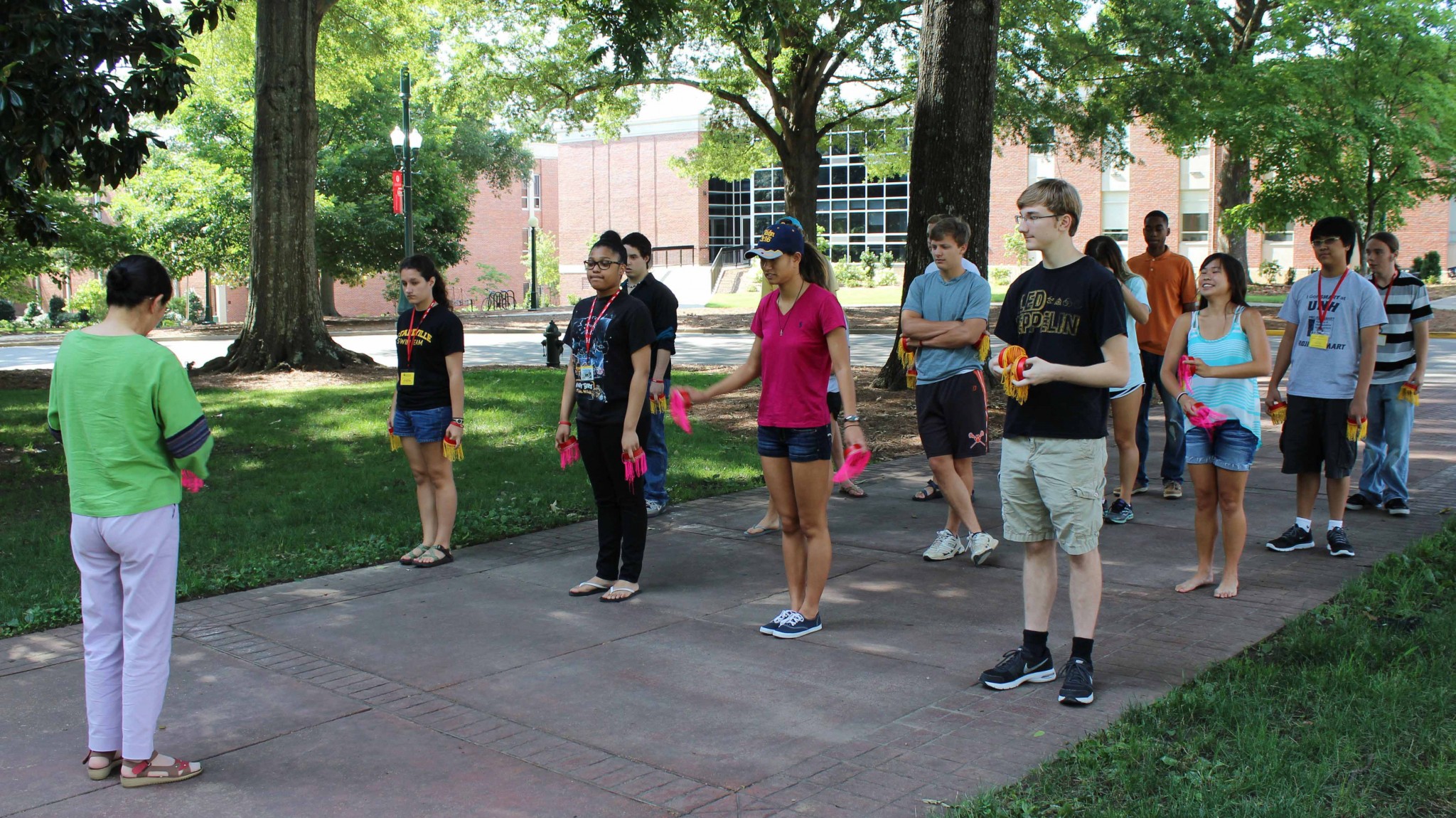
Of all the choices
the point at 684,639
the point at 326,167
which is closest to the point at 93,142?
the point at 684,639

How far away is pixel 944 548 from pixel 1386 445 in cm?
351

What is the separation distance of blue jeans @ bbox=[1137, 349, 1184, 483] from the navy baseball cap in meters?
3.99

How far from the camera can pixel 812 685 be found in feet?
15.9

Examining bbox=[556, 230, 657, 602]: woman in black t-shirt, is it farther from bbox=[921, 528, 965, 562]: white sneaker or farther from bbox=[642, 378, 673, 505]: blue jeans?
bbox=[642, 378, 673, 505]: blue jeans

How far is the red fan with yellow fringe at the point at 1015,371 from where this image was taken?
175 inches

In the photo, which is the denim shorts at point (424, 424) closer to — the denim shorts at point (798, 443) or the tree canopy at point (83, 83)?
the denim shorts at point (798, 443)

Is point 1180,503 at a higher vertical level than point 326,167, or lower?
lower

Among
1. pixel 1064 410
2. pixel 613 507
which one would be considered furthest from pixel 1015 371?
pixel 613 507

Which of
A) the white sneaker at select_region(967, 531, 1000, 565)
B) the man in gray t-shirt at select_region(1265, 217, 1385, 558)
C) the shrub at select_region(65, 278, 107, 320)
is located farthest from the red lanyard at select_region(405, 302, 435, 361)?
the shrub at select_region(65, 278, 107, 320)

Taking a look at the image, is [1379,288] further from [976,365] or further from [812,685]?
[812,685]

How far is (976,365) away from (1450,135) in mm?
21619

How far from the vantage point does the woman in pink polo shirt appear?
5309 mm

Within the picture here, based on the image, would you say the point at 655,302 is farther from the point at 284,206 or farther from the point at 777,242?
the point at 284,206

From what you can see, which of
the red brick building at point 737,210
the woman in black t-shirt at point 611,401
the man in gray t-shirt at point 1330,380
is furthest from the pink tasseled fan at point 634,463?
the red brick building at point 737,210
